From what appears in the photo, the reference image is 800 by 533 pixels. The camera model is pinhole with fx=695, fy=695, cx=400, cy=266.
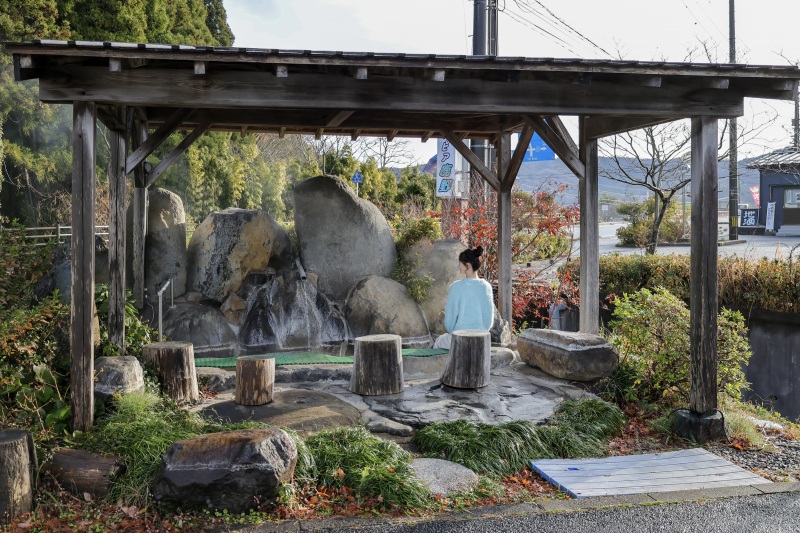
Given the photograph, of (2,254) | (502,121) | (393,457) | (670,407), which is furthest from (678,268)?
(2,254)

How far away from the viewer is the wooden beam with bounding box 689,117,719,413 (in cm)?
667

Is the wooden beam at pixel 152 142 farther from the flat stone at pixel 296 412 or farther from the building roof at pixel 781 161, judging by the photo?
the building roof at pixel 781 161

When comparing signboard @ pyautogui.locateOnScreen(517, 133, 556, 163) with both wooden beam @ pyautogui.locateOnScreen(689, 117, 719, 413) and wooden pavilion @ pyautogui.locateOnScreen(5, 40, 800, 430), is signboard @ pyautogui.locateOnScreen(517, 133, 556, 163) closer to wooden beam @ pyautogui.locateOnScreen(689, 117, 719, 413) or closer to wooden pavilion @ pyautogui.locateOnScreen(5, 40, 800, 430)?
wooden pavilion @ pyautogui.locateOnScreen(5, 40, 800, 430)

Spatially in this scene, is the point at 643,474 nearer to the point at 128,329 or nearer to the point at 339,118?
the point at 339,118

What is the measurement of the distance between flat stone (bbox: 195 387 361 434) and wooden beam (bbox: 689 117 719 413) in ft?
11.0

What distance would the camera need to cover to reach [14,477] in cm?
479

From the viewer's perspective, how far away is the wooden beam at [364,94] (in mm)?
5965

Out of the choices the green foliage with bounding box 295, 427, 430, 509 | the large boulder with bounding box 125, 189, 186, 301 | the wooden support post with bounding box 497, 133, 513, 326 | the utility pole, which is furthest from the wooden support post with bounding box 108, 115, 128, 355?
the utility pole

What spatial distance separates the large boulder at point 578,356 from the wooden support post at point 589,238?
477mm

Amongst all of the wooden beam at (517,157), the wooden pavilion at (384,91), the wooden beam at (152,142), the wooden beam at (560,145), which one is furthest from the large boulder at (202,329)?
the wooden beam at (560,145)

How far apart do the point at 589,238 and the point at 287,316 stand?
5.21 metres

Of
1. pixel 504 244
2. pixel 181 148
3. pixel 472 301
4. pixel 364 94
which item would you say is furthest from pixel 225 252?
pixel 364 94

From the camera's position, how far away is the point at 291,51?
229 inches

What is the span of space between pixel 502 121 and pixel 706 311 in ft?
17.0
